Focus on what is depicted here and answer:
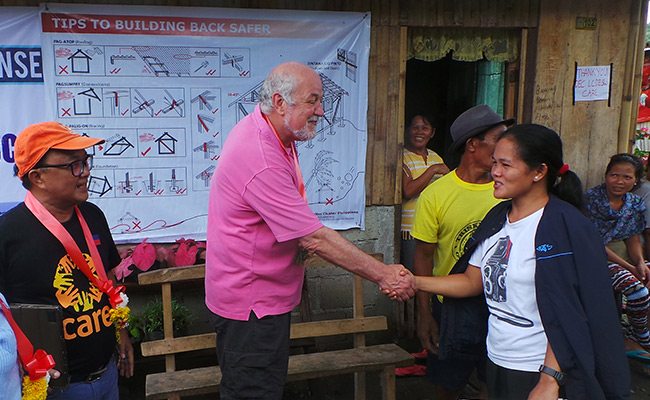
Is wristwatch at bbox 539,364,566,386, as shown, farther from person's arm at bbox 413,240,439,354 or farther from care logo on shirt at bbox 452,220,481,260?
person's arm at bbox 413,240,439,354

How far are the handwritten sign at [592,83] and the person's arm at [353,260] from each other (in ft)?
10.0

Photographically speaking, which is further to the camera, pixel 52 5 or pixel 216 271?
pixel 52 5

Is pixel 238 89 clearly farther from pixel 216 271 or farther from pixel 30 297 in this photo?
pixel 30 297

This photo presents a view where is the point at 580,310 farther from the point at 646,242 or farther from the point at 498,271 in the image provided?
the point at 646,242

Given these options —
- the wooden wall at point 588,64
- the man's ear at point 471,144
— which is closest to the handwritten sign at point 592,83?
the wooden wall at point 588,64

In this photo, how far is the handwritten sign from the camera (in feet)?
15.0

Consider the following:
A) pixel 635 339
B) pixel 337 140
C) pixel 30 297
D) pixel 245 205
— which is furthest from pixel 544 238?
pixel 635 339

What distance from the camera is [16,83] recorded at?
3.66 meters

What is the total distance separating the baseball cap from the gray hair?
39.7 inches

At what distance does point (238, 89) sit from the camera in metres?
4.02

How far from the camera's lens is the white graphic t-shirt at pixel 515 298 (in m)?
2.06

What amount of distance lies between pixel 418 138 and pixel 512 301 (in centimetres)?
276

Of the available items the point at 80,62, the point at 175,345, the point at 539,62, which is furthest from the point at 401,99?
the point at 175,345

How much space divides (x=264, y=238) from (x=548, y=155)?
126 cm
